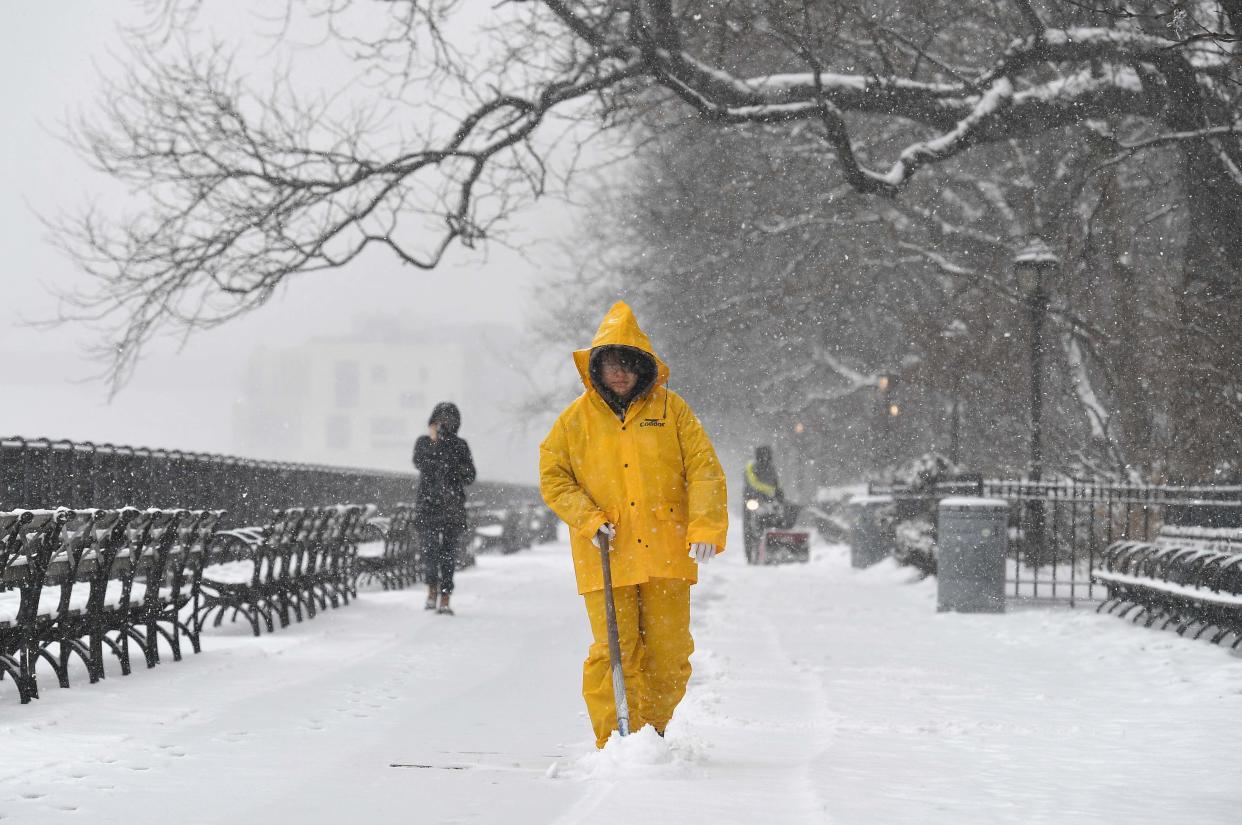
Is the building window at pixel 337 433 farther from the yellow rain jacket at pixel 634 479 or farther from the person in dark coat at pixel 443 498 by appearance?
the yellow rain jacket at pixel 634 479

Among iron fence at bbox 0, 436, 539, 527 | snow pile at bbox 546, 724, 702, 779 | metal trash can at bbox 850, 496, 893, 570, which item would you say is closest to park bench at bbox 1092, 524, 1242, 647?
snow pile at bbox 546, 724, 702, 779

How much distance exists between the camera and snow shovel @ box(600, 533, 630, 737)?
20.7 ft

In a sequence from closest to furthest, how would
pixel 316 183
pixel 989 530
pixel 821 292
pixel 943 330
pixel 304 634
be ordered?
pixel 304 634 < pixel 989 530 < pixel 316 183 < pixel 943 330 < pixel 821 292

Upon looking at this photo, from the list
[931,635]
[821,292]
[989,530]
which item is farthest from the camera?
[821,292]

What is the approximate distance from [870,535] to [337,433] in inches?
3955

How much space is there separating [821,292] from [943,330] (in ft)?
13.9

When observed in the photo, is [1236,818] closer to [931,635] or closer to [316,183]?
[931,635]

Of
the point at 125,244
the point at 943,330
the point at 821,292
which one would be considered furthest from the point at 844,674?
the point at 821,292

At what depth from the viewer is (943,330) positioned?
2572cm

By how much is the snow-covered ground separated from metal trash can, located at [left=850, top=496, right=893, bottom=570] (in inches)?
440

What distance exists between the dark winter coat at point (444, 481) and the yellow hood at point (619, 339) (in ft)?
24.3

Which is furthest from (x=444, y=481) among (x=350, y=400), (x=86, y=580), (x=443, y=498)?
(x=350, y=400)

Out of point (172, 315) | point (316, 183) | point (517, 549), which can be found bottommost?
point (517, 549)

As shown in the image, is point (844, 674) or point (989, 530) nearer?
point (844, 674)
